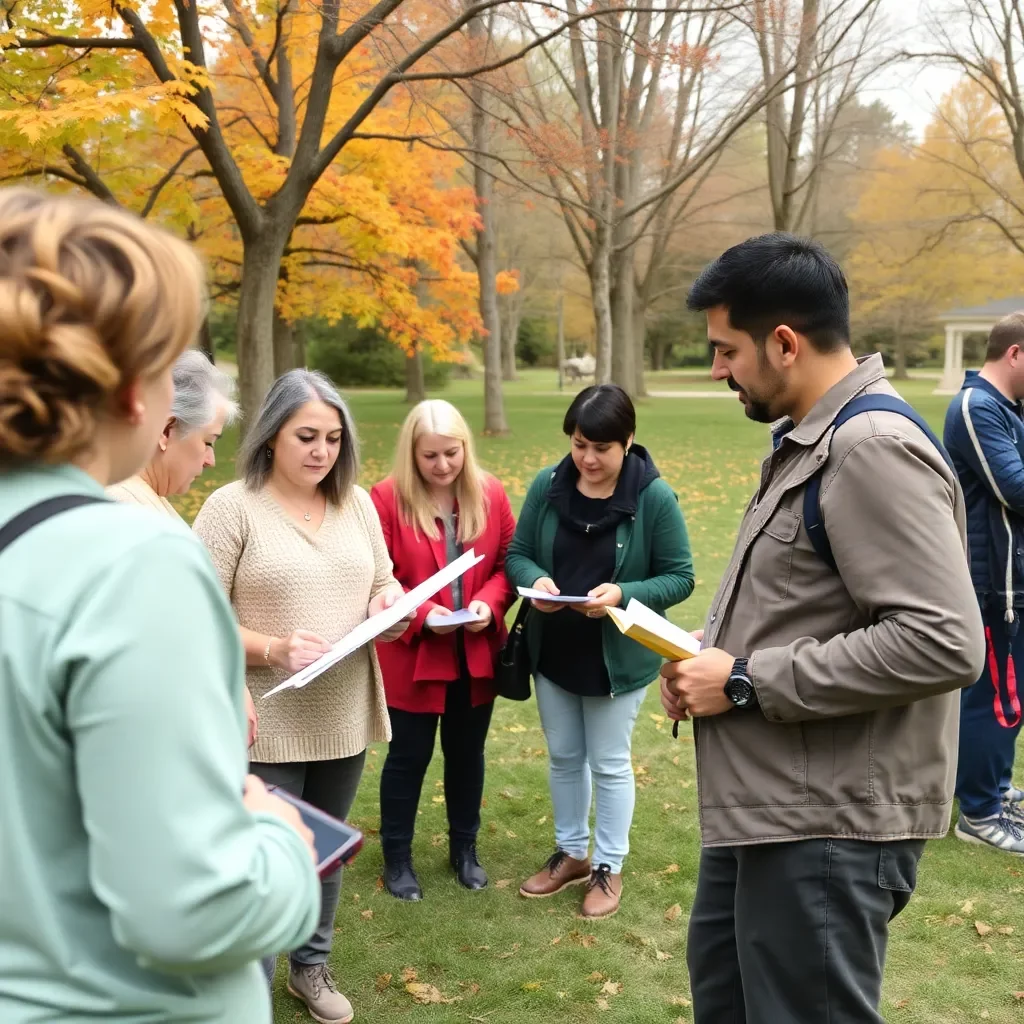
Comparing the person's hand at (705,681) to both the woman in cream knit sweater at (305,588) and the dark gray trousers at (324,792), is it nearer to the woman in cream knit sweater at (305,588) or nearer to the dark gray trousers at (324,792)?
the woman in cream knit sweater at (305,588)

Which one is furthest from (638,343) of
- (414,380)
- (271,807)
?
(271,807)

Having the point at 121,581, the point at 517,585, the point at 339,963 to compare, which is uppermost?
the point at 121,581

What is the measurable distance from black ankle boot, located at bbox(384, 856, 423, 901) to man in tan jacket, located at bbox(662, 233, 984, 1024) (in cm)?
227

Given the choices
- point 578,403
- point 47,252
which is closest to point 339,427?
point 578,403

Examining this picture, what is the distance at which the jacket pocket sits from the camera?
220 cm

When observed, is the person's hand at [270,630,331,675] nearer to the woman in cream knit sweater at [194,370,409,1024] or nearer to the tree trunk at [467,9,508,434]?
the woman in cream knit sweater at [194,370,409,1024]

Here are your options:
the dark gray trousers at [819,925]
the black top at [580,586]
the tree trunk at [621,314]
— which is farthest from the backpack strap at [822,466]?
the tree trunk at [621,314]

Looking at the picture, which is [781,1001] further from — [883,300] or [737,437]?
[883,300]

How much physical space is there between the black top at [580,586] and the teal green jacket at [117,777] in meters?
2.98

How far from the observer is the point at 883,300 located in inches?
1521

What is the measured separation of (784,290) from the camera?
223 cm

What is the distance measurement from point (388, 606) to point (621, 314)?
22840 mm

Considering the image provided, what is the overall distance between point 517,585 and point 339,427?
109 cm

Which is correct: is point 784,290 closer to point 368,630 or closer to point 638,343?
point 368,630
